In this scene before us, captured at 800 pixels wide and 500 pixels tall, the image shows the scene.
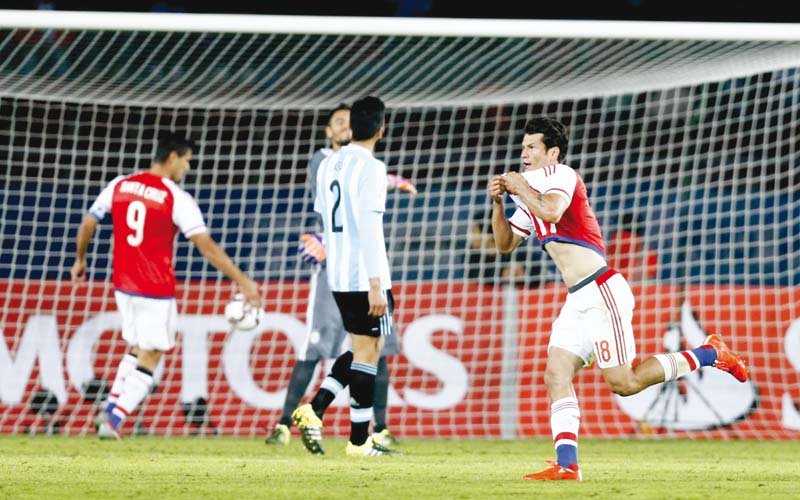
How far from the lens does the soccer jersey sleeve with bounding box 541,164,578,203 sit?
4.98 m

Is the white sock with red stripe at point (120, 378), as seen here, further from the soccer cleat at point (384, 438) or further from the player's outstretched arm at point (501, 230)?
the player's outstretched arm at point (501, 230)

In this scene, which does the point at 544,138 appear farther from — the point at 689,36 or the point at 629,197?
the point at 629,197

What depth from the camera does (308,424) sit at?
6.13 m

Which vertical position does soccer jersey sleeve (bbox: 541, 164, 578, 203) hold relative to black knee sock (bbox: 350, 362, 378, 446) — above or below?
above

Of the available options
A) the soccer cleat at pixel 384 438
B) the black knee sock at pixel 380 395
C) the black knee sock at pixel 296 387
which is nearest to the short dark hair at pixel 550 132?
the soccer cleat at pixel 384 438

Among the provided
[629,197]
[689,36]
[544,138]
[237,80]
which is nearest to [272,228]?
[237,80]

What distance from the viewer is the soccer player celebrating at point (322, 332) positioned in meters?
7.35

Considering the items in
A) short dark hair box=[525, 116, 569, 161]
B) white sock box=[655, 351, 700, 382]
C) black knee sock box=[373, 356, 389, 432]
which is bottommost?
black knee sock box=[373, 356, 389, 432]

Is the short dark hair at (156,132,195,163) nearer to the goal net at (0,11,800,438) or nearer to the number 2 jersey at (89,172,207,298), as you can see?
the number 2 jersey at (89,172,207,298)

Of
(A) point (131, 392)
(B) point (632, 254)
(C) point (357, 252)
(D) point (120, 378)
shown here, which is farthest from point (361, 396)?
(B) point (632, 254)

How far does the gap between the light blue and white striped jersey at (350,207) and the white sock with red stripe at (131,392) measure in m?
2.02

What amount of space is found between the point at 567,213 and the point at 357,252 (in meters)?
1.30

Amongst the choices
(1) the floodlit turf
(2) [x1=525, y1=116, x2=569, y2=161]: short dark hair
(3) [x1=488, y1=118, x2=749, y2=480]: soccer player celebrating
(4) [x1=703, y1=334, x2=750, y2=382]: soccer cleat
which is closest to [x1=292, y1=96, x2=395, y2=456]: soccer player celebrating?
(1) the floodlit turf

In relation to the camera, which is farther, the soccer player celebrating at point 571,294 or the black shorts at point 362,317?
the black shorts at point 362,317
